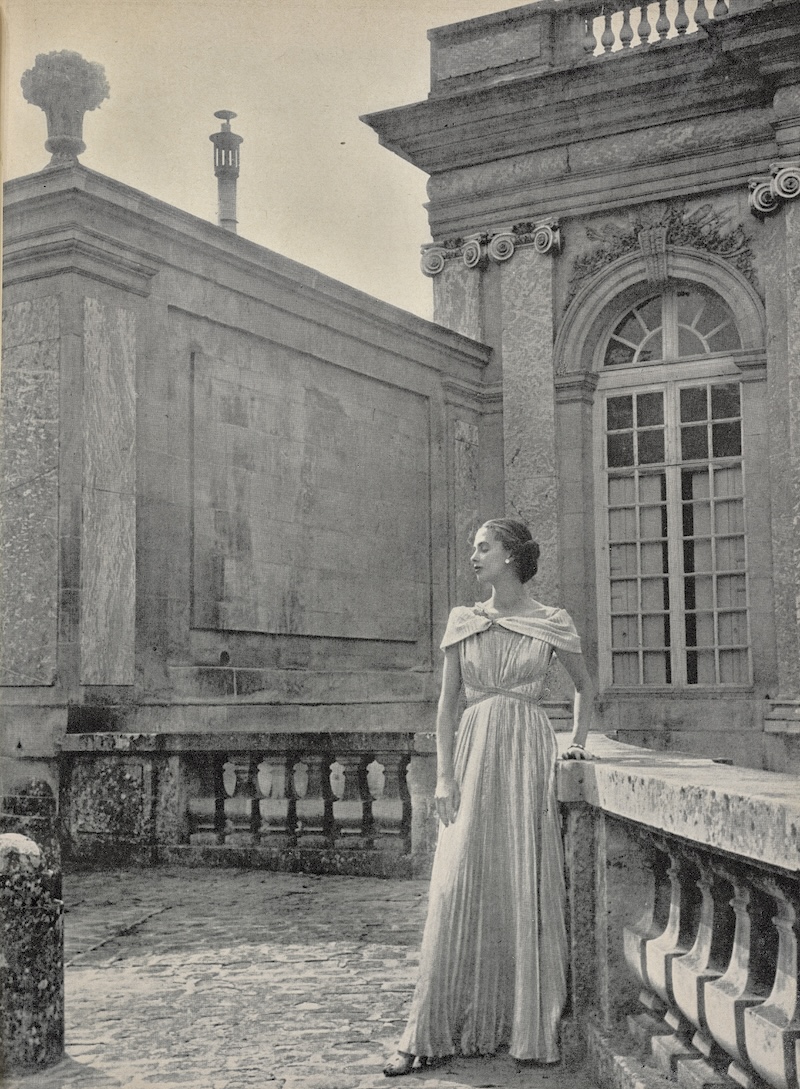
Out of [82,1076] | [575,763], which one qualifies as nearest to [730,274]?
[575,763]

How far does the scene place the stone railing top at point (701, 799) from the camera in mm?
2150

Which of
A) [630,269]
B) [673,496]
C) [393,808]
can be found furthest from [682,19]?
[393,808]

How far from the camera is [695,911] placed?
3.05 metres

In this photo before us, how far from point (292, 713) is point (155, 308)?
314 centimetres

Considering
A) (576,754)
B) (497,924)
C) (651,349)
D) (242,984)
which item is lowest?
(242,984)

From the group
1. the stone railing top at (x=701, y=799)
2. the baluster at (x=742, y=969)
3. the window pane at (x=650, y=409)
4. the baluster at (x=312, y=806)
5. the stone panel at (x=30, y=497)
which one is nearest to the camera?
the stone railing top at (x=701, y=799)

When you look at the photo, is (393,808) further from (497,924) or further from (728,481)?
(728,481)

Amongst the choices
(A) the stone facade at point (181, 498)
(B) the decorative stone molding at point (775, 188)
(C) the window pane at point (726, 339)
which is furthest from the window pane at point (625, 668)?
(B) the decorative stone molding at point (775, 188)

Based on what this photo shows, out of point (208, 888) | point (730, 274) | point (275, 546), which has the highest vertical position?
point (730, 274)

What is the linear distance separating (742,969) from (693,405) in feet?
35.3

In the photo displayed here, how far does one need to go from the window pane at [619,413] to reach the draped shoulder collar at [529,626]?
31.0 feet

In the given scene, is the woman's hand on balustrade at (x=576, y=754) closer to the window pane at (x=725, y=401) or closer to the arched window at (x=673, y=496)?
the arched window at (x=673, y=496)

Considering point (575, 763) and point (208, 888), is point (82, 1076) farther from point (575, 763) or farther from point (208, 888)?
point (208, 888)

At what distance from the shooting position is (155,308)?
8914mm
